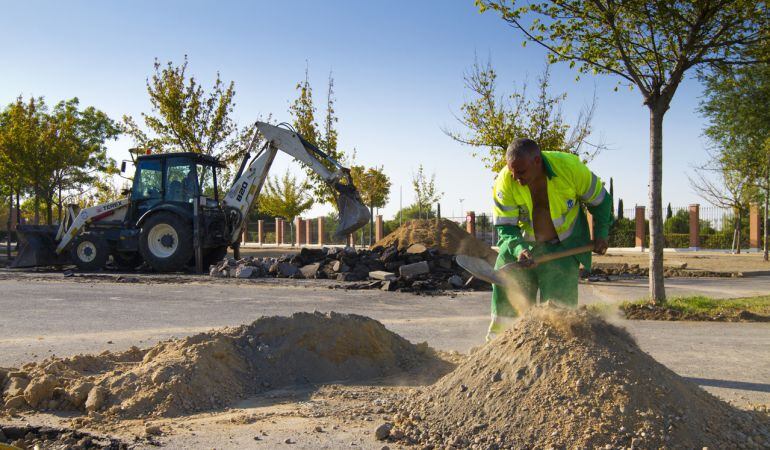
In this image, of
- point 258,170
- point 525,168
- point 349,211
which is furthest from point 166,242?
point 525,168

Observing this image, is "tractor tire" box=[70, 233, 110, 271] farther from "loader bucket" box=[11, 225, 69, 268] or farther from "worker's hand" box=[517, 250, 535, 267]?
"worker's hand" box=[517, 250, 535, 267]

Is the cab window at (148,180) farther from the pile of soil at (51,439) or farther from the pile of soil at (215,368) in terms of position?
the pile of soil at (51,439)

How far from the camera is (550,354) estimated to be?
3850 mm

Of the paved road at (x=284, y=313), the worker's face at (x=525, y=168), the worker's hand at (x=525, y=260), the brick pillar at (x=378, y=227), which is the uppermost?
the brick pillar at (x=378, y=227)

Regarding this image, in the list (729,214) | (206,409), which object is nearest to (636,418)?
(206,409)

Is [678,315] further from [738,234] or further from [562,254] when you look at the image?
[738,234]

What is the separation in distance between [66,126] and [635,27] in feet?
96.9

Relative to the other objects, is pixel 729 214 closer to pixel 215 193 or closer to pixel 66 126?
pixel 215 193

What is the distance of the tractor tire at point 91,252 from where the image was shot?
60.8 ft

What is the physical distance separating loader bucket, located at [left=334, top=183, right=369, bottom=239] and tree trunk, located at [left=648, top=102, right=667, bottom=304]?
779cm

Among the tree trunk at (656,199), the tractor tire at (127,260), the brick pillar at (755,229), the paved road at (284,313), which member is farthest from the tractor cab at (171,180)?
the brick pillar at (755,229)

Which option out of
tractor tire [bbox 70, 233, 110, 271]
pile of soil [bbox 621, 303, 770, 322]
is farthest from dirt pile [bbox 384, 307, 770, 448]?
tractor tire [bbox 70, 233, 110, 271]

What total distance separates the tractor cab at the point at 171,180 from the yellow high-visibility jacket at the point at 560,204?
13.8m

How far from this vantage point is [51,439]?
4.01 m
